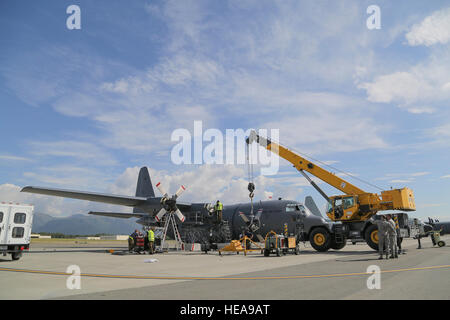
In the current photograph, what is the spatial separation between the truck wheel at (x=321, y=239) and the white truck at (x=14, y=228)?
646 inches

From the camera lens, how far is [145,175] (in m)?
35.6

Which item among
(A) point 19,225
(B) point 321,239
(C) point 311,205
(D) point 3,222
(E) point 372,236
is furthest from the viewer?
(C) point 311,205

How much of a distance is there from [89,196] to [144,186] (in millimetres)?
11104

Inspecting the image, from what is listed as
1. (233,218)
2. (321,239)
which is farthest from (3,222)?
(321,239)

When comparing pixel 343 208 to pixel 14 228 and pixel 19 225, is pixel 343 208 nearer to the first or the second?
pixel 19 225

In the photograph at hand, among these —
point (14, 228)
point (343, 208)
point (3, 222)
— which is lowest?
point (14, 228)

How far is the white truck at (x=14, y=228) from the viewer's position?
14172mm

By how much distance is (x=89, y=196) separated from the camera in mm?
24406

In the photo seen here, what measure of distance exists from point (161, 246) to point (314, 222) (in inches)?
428

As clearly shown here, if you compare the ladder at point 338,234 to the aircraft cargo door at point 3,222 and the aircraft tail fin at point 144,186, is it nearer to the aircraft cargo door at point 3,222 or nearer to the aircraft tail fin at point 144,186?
the aircraft cargo door at point 3,222

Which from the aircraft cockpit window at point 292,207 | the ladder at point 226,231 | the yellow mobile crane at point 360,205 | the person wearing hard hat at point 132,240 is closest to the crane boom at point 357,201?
the yellow mobile crane at point 360,205
